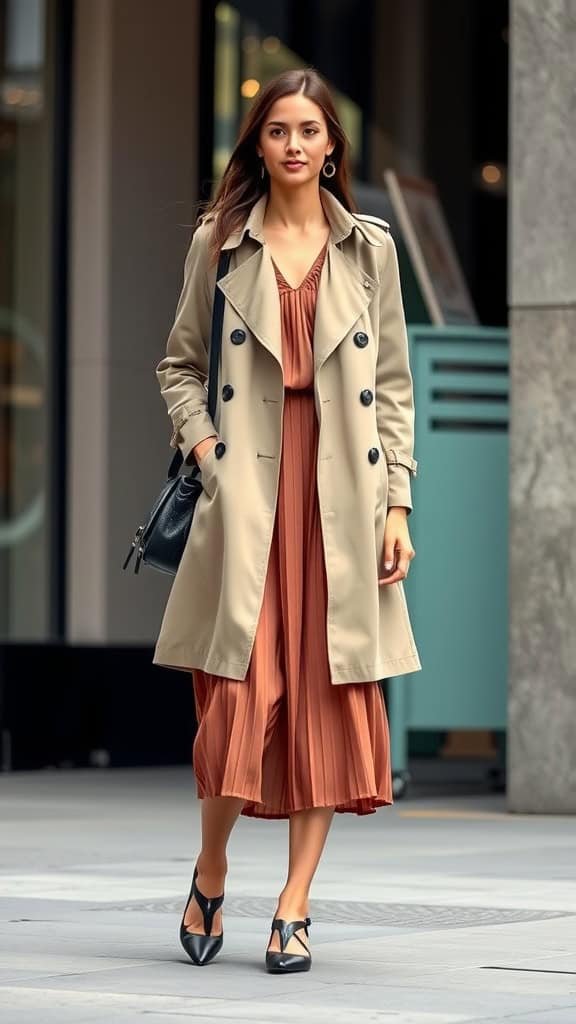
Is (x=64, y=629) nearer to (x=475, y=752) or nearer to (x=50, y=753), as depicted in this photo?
(x=50, y=753)

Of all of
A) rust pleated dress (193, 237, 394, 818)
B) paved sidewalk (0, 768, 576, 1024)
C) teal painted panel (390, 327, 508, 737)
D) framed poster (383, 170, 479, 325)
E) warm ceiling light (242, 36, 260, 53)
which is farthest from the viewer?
warm ceiling light (242, 36, 260, 53)

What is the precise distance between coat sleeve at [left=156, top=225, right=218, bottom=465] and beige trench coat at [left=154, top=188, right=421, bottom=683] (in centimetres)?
3

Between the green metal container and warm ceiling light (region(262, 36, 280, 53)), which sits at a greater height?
warm ceiling light (region(262, 36, 280, 53))

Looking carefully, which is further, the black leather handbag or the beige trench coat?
the black leather handbag

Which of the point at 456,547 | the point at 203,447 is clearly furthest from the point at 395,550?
the point at 456,547

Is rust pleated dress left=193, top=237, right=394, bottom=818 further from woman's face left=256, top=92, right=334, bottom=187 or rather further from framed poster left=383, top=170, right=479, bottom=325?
framed poster left=383, top=170, right=479, bottom=325

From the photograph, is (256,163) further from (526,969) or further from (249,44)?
(249,44)

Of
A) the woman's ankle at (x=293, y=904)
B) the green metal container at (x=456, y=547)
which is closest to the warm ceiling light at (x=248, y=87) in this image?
the green metal container at (x=456, y=547)

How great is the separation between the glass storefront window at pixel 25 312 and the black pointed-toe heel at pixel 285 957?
31.5 ft

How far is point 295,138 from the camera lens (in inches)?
213

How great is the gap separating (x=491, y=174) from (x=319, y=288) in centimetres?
1300

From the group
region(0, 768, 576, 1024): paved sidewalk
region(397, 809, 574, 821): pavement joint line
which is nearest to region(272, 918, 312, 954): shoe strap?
region(0, 768, 576, 1024): paved sidewalk

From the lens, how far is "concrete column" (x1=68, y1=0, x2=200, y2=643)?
1447 centimetres

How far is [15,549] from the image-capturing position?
48.6 feet
